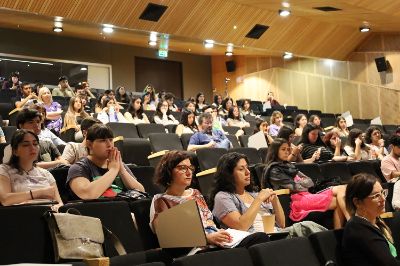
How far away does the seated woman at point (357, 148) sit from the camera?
207 inches

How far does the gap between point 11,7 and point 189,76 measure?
633 cm

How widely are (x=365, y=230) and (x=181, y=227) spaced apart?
713mm

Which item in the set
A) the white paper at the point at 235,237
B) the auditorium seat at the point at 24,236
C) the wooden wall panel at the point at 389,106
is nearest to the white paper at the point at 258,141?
the white paper at the point at 235,237

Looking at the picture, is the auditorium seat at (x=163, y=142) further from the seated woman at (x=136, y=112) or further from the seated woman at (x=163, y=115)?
the seated woman at (x=163, y=115)

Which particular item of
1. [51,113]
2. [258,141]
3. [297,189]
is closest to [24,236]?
[297,189]

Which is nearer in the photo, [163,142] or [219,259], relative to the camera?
[219,259]

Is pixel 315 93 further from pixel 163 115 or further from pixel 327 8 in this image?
pixel 163 115

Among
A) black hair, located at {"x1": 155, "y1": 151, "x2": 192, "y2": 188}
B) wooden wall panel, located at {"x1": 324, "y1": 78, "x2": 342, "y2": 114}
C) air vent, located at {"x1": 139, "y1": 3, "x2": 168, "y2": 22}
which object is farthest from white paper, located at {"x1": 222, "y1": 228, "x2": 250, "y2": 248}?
wooden wall panel, located at {"x1": 324, "y1": 78, "x2": 342, "y2": 114}

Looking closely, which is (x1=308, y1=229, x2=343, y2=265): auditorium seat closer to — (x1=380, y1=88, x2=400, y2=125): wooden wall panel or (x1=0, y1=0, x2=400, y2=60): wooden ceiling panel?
(x1=0, y1=0, x2=400, y2=60): wooden ceiling panel

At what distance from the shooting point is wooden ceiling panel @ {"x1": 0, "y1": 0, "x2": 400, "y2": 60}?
7.05 m

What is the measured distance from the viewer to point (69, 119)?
4852mm

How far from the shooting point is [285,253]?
6.19 ft

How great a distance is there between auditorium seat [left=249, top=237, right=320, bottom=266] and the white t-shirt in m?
1.17

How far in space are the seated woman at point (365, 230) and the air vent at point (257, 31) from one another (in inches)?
271
